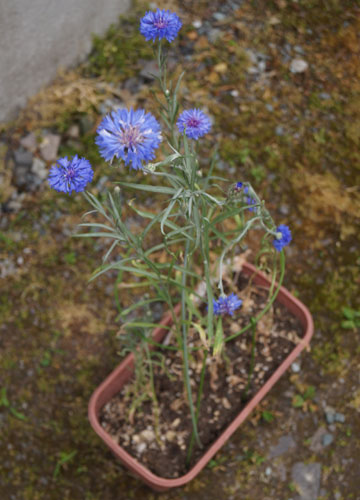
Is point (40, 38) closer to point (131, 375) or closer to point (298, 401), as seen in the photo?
point (131, 375)

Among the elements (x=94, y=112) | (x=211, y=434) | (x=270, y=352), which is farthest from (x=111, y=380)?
(x=94, y=112)

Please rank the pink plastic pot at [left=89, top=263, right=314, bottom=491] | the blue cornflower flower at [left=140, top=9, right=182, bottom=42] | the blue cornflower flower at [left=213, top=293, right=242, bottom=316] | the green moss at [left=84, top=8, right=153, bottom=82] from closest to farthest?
the blue cornflower flower at [left=140, top=9, right=182, bottom=42], the blue cornflower flower at [left=213, top=293, right=242, bottom=316], the pink plastic pot at [left=89, top=263, right=314, bottom=491], the green moss at [left=84, top=8, right=153, bottom=82]

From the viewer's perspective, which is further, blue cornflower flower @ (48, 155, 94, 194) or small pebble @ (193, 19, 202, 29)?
small pebble @ (193, 19, 202, 29)

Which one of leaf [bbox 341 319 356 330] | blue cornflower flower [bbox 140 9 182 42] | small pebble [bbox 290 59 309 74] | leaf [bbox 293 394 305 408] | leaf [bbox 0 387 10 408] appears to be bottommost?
leaf [bbox 293 394 305 408]

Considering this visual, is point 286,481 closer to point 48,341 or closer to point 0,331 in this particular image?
point 48,341

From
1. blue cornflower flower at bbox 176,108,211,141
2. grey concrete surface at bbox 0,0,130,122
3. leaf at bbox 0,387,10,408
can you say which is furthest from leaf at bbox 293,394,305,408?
grey concrete surface at bbox 0,0,130,122

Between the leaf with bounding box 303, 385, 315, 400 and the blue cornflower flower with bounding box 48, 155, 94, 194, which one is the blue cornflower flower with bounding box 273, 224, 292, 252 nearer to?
the blue cornflower flower with bounding box 48, 155, 94, 194

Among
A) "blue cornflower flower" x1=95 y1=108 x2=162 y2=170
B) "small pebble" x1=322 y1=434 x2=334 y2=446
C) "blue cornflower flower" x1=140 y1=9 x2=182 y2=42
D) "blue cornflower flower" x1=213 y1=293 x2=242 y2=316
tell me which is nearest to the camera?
"blue cornflower flower" x1=95 y1=108 x2=162 y2=170

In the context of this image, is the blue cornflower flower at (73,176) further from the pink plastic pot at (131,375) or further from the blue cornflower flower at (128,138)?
the pink plastic pot at (131,375)
